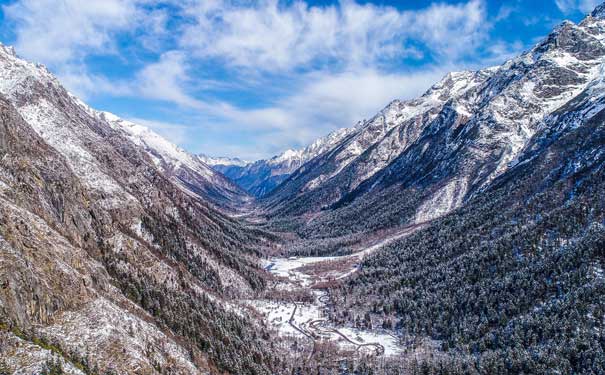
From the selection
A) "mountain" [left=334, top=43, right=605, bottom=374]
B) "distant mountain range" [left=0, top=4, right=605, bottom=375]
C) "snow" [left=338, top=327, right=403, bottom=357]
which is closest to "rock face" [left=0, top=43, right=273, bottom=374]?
"distant mountain range" [left=0, top=4, right=605, bottom=375]

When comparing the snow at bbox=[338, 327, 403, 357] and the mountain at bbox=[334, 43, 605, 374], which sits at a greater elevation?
the mountain at bbox=[334, 43, 605, 374]

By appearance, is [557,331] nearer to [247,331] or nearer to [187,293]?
[247,331]

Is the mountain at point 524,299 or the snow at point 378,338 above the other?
the mountain at point 524,299

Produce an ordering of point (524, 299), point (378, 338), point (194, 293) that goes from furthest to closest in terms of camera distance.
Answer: point (378, 338) < point (194, 293) < point (524, 299)

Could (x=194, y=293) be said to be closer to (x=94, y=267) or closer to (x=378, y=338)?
(x=94, y=267)

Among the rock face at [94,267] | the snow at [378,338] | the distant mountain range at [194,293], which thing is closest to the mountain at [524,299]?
the distant mountain range at [194,293]

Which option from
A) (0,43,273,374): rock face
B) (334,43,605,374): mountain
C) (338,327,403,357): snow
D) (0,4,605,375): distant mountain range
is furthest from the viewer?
(338,327,403,357): snow

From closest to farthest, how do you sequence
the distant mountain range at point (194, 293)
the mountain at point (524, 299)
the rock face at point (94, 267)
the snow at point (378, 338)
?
the rock face at point (94, 267)
the distant mountain range at point (194, 293)
the mountain at point (524, 299)
the snow at point (378, 338)

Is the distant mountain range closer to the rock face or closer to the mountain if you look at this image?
the rock face

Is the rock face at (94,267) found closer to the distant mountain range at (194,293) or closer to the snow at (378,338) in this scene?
the distant mountain range at (194,293)

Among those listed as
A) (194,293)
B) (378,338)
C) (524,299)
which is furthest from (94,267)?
(524,299)
